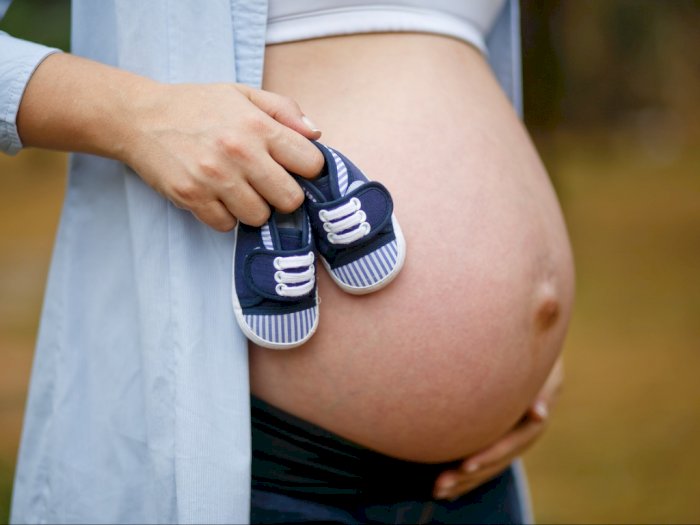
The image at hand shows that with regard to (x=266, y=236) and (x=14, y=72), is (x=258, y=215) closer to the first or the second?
(x=266, y=236)

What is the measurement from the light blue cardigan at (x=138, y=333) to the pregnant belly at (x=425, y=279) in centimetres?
8

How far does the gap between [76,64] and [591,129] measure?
7518mm

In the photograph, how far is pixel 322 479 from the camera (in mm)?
933


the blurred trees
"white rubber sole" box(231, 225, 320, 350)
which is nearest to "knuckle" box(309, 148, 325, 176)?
"white rubber sole" box(231, 225, 320, 350)

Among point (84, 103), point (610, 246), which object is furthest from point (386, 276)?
point (610, 246)

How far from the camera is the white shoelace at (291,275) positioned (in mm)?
782

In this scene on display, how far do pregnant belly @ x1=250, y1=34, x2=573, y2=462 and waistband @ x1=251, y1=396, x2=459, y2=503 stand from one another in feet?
0.06

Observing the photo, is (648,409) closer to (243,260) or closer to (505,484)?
(505,484)

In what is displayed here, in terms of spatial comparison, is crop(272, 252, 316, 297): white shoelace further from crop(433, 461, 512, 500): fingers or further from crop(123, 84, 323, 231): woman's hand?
crop(433, 461, 512, 500): fingers

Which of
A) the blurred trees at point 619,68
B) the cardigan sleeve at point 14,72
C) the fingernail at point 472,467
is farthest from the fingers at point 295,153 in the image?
the blurred trees at point 619,68

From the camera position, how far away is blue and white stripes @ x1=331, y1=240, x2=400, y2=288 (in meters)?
0.83

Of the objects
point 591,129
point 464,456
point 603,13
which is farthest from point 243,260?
point 591,129

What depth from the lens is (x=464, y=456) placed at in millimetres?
1015

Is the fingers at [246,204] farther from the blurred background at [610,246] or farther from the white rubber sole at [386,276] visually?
the blurred background at [610,246]
